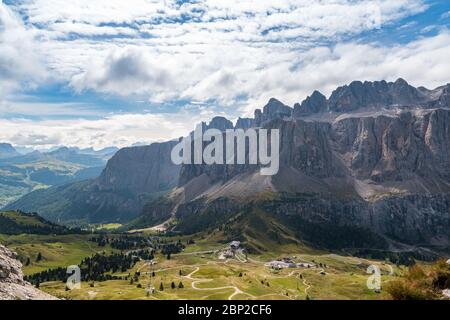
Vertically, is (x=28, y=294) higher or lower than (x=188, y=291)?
higher

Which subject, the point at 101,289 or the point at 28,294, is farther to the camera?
the point at 101,289

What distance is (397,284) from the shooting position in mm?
55156
